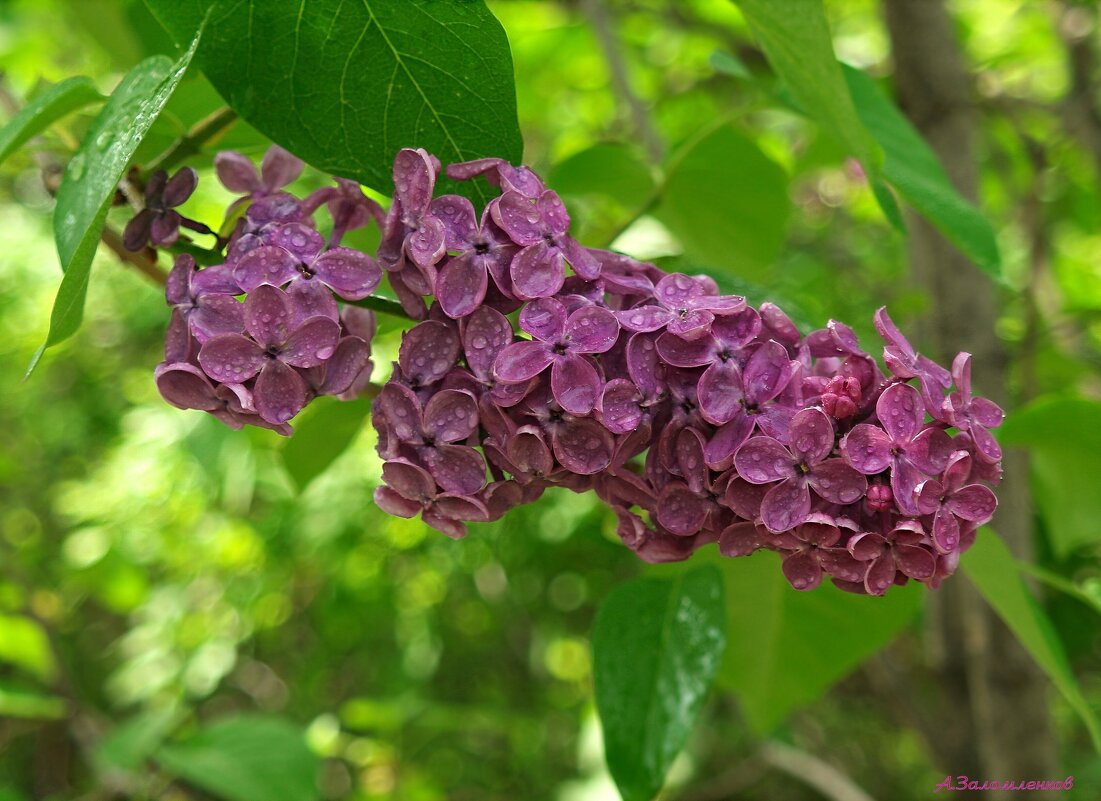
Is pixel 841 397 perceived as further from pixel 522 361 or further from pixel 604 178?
pixel 604 178

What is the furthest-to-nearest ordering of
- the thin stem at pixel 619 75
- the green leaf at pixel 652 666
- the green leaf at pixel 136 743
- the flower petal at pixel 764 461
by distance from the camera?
1. the green leaf at pixel 136 743
2. the thin stem at pixel 619 75
3. the green leaf at pixel 652 666
4. the flower petal at pixel 764 461

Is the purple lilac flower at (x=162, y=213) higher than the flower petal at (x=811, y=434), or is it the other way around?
the purple lilac flower at (x=162, y=213)

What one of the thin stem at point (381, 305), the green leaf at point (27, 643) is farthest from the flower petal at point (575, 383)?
the green leaf at point (27, 643)

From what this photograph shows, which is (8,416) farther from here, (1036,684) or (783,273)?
(1036,684)

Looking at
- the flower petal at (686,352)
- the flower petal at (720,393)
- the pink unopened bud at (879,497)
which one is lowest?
the pink unopened bud at (879,497)

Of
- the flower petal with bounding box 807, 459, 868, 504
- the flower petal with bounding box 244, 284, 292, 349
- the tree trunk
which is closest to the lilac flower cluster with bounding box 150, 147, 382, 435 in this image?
the flower petal with bounding box 244, 284, 292, 349

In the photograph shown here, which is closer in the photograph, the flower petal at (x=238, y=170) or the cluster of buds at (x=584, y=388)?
the cluster of buds at (x=584, y=388)

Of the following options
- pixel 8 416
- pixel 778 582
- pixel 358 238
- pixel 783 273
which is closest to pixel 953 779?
pixel 778 582

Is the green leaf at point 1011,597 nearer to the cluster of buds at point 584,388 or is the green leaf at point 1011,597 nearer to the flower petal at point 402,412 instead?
the cluster of buds at point 584,388
